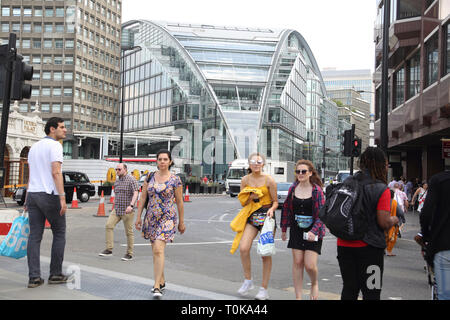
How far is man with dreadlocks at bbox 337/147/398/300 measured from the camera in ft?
14.1

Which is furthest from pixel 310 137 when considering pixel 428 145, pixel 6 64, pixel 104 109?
pixel 6 64

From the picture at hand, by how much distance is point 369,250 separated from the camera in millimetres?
4309

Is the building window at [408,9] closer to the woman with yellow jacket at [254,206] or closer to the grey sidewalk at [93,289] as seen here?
the woman with yellow jacket at [254,206]

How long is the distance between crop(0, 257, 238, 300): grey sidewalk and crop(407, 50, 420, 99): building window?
866 inches

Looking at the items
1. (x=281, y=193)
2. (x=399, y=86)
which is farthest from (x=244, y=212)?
(x=399, y=86)

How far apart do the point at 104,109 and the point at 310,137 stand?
141 ft

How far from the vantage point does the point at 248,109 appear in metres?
81.3

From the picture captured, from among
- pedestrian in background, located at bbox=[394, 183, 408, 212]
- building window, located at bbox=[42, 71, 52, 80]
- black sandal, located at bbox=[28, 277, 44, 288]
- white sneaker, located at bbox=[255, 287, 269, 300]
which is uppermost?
building window, located at bbox=[42, 71, 52, 80]

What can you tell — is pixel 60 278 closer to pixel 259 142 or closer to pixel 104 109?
pixel 259 142

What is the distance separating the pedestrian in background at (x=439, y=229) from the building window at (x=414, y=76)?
22.9 metres

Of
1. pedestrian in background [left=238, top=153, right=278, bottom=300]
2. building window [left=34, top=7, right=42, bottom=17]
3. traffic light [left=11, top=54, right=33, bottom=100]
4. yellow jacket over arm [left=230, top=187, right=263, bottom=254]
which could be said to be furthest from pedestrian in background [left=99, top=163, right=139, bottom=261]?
building window [left=34, top=7, right=42, bottom=17]

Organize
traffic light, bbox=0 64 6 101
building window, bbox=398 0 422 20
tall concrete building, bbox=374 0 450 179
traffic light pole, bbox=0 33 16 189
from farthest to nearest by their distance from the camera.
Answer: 1. building window, bbox=398 0 422 20
2. tall concrete building, bbox=374 0 450 179
3. traffic light, bbox=0 64 6 101
4. traffic light pole, bbox=0 33 16 189

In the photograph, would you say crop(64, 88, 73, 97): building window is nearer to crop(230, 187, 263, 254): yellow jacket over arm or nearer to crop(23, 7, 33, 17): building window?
crop(23, 7, 33, 17): building window

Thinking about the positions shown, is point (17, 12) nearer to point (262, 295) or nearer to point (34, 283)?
point (34, 283)
